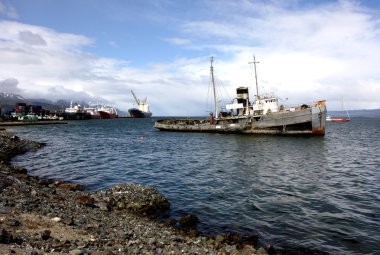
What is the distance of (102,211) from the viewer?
15.2 meters

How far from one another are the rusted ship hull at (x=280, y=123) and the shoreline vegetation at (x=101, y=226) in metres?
42.7

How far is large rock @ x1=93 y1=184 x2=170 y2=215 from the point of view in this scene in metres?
16.6

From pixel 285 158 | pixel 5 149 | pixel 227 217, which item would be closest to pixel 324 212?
pixel 227 217

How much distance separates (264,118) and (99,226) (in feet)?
166

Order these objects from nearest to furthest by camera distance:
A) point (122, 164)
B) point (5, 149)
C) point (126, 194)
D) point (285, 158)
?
1. point (126, 194)
2. point (122, 164)
3. point (285, 158)
4. point (5, 149)

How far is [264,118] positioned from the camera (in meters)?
59.3

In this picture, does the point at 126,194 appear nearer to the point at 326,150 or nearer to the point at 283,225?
the point at 283,225

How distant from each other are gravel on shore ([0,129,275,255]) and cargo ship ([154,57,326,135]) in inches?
1691

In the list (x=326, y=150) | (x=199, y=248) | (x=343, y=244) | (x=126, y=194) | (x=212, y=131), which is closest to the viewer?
(x=199, y=248)

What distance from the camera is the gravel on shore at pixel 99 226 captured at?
9398 mm

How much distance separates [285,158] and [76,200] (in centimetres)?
2514

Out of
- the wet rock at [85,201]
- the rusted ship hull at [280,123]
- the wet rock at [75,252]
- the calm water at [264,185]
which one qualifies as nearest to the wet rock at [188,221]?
the calm water at [264,185]

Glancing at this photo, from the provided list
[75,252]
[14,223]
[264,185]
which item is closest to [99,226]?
[14,223]

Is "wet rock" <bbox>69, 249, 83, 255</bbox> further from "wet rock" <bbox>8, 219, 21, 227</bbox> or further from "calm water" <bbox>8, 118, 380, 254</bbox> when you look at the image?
"calm water" <bbox>8, 118, 380, 254</bbox>
